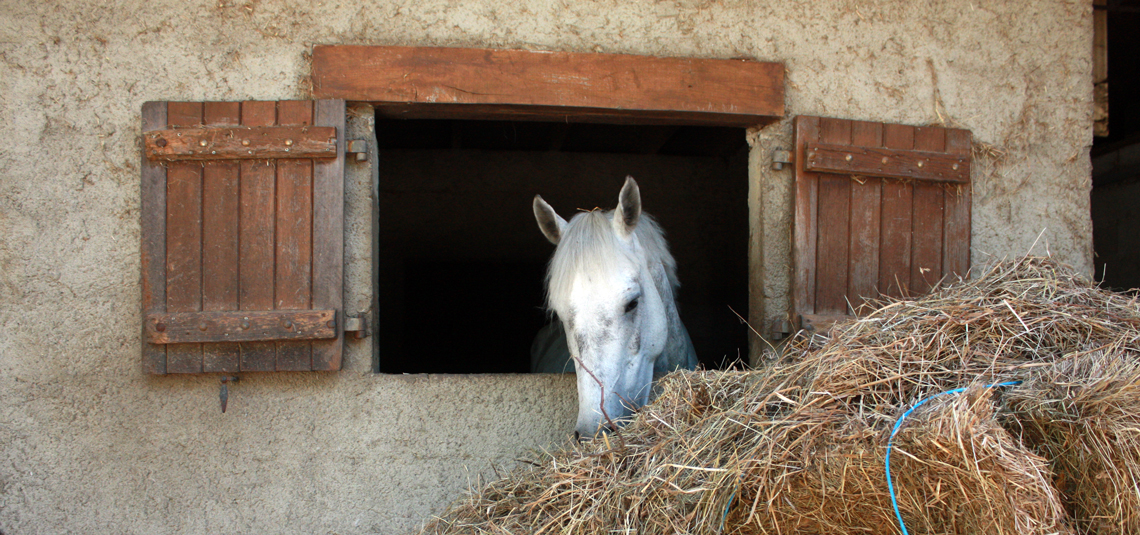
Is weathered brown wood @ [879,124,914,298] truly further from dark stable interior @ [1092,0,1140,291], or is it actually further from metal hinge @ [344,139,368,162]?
dark stable interior @ [1092,0,1140,291]

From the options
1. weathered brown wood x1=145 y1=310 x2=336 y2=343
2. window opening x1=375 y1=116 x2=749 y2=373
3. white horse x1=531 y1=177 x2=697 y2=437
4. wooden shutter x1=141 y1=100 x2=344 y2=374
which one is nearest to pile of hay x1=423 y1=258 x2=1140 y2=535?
white horse x1=531 y1=177 x2=697 y2=437

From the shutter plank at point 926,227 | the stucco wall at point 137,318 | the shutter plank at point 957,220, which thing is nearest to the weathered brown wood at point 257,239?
the stucco wall at point 137,318

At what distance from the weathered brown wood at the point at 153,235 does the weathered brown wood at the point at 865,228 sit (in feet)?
9.07

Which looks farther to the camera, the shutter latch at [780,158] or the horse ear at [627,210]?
the shutter latch at [780,158]

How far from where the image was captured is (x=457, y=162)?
19.8 feet

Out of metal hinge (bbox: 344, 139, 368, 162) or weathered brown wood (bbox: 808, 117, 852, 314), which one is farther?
weathered brown wood (bbox: 808, 117, 852, 314)

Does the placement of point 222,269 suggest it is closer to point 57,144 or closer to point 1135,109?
point 57,144

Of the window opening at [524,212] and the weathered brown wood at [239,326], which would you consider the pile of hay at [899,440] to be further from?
the window opening at [524,212]

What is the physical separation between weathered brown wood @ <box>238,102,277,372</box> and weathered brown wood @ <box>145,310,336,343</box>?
0.06 metres

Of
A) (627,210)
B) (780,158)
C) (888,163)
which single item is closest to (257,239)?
(627,210)

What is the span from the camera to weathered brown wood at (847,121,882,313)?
2.96 meters

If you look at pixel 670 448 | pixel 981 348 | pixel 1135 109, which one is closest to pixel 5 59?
pixel 670 448

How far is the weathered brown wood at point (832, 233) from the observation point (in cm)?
292

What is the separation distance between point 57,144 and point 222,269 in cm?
80
